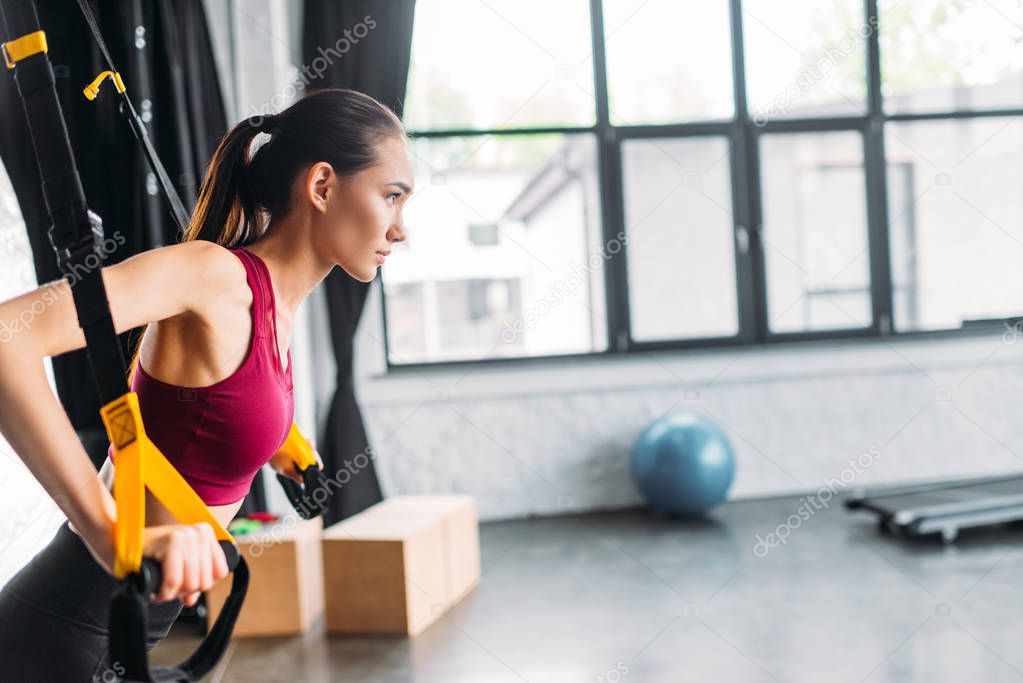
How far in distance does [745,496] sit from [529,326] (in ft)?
4.88

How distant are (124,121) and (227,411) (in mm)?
2835

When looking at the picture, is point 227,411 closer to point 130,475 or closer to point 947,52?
point 130,475

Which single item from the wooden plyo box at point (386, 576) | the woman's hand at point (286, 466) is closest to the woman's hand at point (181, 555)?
the woman's hand at point (286, 466)

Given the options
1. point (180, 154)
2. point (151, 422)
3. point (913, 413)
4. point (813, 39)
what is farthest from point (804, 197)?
point (151, 422)

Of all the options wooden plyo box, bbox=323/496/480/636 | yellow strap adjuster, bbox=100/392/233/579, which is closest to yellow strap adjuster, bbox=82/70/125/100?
yellow strap adjuster, bbox=100/392/233/579

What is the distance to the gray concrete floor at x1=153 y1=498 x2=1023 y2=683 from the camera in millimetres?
2555

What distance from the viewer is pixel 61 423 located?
0.80m

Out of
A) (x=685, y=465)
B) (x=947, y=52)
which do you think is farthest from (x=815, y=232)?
(x=685, y=465)

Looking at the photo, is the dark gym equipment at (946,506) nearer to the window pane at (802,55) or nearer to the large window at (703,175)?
the large window at (703,175)

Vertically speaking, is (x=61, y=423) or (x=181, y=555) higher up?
(x=61, y=423)

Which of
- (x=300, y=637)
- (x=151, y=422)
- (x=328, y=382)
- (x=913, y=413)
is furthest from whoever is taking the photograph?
(x=913, y=413)

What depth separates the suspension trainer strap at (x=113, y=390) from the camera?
2.58 feet

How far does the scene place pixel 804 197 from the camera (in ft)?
16.1

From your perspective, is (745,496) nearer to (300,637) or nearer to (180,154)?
(300,637)
